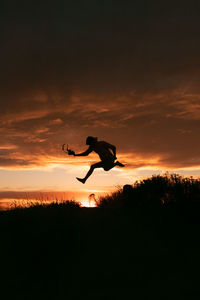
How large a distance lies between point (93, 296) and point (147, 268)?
1.89 meters

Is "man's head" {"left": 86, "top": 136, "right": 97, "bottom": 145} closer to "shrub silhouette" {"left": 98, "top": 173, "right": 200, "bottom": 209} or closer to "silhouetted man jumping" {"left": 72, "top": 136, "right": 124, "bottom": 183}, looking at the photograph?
"silhouetted man jumping" {"left": 72, "top": 136, "right": 124, "bottom": 183}

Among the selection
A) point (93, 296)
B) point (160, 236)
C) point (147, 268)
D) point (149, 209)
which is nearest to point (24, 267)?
point (93, 296)

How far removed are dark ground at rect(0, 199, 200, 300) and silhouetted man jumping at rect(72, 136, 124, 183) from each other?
167cm

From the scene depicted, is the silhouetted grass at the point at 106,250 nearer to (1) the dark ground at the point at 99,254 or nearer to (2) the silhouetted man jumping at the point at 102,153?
(1) the dark ground at the point at 99,254

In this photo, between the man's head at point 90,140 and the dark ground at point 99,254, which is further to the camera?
the man's head at point 90,140

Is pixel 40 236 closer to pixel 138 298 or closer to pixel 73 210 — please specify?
pixel 73 210

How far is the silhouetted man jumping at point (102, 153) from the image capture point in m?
12.6

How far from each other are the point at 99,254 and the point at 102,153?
450cm

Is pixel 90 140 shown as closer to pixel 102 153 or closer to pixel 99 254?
pixel 102 153

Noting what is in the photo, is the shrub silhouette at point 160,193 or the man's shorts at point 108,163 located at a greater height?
the man's shorts at point 108,163

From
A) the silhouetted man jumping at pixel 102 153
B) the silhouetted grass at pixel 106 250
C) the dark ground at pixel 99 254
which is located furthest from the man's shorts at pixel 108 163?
the dark ground at pixel 99 254

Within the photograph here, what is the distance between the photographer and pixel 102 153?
12617 mm

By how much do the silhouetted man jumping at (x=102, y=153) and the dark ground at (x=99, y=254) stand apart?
167 cm

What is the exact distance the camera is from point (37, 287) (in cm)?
751
